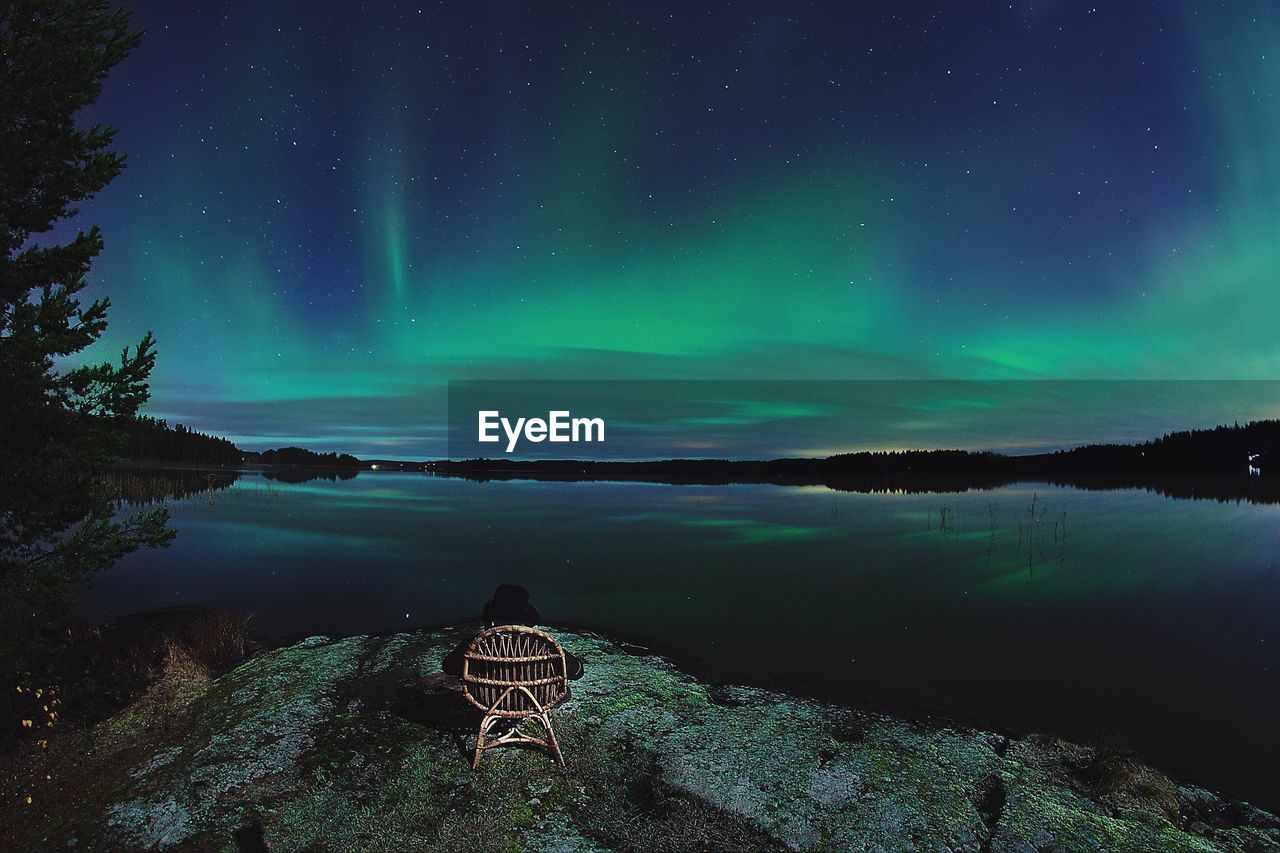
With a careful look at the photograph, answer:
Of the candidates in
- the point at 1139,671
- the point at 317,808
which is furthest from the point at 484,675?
the point at 1139,671

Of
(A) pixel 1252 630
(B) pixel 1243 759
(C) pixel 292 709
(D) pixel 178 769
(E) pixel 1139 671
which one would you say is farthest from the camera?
(A) pixel 1252 630

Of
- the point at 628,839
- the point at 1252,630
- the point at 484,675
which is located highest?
the point at 484,675

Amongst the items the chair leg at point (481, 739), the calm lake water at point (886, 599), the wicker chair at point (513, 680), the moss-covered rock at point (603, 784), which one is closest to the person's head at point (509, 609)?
the moss-covered rock at point (603, 784)

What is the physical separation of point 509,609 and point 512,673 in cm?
167

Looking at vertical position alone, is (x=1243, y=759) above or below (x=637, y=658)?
below

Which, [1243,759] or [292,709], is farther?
[1243,759]

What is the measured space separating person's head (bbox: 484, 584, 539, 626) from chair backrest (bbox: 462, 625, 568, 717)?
1.36 metres

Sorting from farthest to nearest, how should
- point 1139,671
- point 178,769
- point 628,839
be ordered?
point 1139,671 < point 178,769 < point 628,839

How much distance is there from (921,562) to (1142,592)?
718cm

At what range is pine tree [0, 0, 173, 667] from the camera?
858 centimetres

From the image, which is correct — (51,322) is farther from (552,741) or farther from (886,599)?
(886,599)

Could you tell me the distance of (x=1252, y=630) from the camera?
16.8 metres

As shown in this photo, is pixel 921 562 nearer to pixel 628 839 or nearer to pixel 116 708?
pixel 628 839

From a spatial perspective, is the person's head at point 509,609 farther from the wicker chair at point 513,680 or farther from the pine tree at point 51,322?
the pine tree at point 51,322
